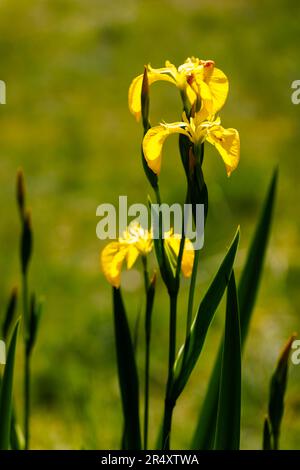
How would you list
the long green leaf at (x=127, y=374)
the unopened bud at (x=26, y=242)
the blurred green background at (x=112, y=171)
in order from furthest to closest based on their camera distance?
the blurred green background at (x=112, y=171)
the unopened bud at (x=26, y=242)
the long green leaf at (x=127, y=374)

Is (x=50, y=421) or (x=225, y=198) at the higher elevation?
(x=225, y=198)

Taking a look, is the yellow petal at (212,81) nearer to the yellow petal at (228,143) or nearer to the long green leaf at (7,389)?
Answer: the yellow petal at (228,143)

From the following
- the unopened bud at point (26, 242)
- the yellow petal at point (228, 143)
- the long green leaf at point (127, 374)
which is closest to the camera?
the yellow petal at point (228, 143)

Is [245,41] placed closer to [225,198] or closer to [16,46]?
[16,46]

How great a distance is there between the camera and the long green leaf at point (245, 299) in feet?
2.46

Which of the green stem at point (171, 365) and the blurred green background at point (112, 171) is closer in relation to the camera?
the green stem at point (171, 365)

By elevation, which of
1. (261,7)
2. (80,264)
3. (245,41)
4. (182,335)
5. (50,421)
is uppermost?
(261,7)

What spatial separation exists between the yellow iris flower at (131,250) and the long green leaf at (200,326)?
32mm

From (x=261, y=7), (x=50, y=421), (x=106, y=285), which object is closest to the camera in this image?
(x=50, y=421)

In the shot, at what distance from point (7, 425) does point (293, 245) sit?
1207 mm

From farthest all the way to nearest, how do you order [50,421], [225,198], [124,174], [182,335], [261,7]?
[261,7], [124,174], [225,198], [182,335], [50,421]

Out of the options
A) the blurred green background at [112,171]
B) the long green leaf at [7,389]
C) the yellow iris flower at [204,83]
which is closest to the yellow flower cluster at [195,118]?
the yellow iris flower at [204,83]

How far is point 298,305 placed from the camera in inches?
61.2
